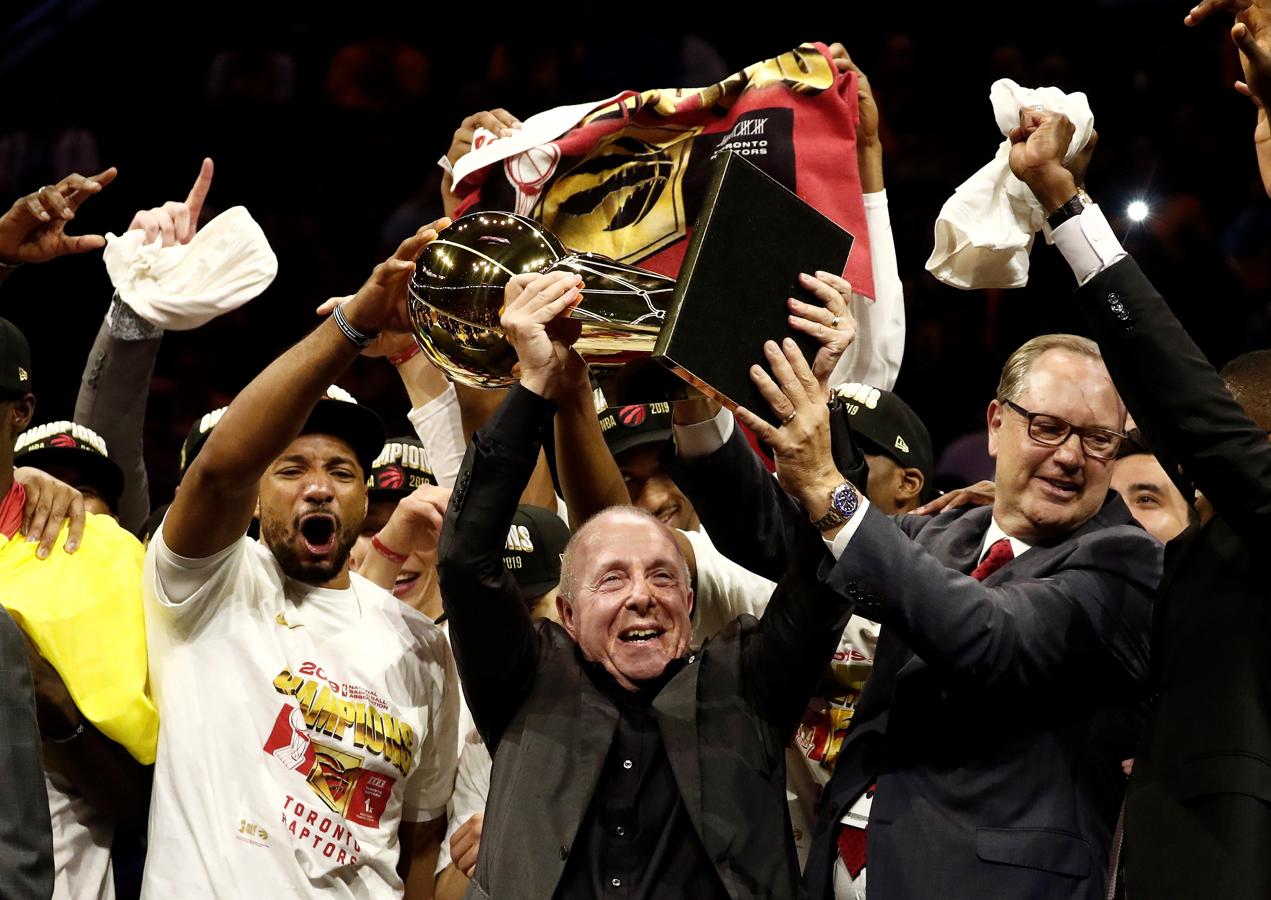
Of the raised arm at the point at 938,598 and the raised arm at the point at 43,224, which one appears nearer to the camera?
the raised arm at the point at 938,598

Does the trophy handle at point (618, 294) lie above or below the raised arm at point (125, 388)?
above

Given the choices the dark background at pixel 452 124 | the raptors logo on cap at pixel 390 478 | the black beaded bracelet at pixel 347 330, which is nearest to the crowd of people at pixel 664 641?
the black beaded bracelet at pixel 347 330

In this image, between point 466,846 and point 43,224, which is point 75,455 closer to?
point 43,224

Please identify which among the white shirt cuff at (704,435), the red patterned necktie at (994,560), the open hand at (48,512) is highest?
the white shirt cuff at (704,435)

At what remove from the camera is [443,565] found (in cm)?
248

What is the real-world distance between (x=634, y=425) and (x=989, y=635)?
148 cm

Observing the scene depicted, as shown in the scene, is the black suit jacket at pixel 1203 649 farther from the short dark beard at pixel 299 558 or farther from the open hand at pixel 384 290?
the short dark beard at pixel 299 558

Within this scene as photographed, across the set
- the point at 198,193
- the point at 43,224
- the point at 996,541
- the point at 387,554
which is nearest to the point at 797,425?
the point at 996,541

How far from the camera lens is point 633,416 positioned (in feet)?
11.9

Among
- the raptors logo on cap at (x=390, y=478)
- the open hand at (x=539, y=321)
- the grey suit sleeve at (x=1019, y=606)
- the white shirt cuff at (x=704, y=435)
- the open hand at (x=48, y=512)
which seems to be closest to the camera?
the grey suit sleeve at (x=1019, y=606)

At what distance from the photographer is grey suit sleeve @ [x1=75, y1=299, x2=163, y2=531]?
3.41 metres

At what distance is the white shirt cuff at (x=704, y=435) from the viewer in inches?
98.7

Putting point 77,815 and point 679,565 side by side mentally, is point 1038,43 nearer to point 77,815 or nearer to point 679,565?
point 679,565

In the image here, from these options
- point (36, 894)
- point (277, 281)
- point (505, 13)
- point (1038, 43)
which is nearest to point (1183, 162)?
point (1038, 43)
